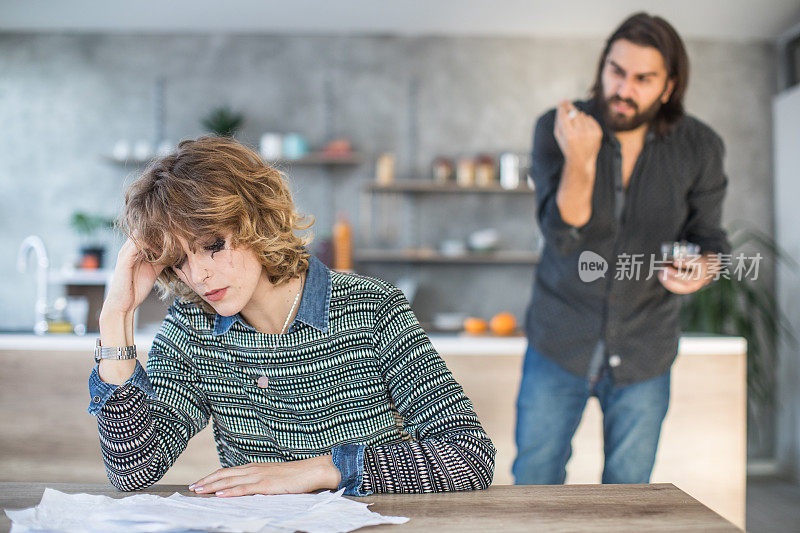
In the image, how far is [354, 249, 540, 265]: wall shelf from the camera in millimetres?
4371

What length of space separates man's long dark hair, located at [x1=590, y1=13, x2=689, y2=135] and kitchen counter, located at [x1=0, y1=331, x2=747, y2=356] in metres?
1.06

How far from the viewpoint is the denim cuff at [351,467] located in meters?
0.96

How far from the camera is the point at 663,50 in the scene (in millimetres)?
1736

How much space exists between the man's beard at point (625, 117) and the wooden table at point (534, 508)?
1094 millimetres

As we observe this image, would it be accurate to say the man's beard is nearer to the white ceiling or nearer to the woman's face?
the woman's face

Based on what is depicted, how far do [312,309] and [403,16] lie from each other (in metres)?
3.59

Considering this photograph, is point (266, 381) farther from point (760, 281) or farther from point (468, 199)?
point (760, 281)

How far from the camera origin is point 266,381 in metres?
1.18

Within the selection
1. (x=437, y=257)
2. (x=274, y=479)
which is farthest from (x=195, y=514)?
(x=437, y=257)

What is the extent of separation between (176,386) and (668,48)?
1.48 metres

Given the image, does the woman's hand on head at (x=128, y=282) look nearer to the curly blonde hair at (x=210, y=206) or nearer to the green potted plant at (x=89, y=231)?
the curly blonde hair at (x=210, y=206)

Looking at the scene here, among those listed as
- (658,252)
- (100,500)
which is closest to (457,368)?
(658,252)

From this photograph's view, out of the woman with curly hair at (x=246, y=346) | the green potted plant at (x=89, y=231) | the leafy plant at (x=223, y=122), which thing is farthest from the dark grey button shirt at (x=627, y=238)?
the green potted plant at (x=89, y=231)

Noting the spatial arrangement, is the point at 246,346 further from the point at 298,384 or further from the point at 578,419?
the point at 578,419
